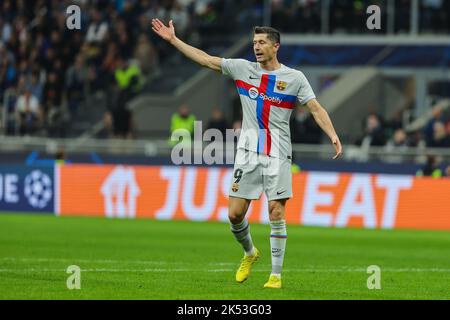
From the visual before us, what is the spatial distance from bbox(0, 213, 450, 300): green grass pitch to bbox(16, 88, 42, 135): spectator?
7.14 m

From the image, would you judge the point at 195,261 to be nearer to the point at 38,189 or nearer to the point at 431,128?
the point at 38,189

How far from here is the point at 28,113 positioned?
32.8 metres

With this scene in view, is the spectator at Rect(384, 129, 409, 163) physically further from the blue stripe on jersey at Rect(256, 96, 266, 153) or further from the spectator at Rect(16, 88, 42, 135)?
the blue stripe on jersey at Rect(256, 96, 266, 153)

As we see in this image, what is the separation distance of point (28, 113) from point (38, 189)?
219 inches

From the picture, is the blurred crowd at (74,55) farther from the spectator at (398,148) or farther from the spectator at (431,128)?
the spectator at (431,128)

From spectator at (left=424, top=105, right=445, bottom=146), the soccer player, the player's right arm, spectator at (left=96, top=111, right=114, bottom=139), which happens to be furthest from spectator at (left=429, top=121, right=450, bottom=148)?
the player's right arm

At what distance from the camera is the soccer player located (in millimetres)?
12406

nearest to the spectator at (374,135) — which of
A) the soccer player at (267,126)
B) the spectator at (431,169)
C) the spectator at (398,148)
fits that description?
the spectator at (398,148)

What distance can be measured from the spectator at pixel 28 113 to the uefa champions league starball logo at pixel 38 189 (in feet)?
17.0

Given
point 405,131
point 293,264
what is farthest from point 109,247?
point 405,131

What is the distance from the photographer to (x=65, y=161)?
29969mm

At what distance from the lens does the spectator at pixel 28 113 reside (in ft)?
107

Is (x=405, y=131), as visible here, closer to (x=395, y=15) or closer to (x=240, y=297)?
(x=395, y=15)
